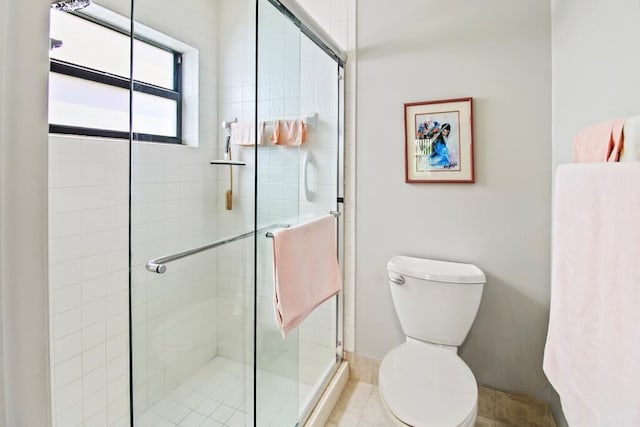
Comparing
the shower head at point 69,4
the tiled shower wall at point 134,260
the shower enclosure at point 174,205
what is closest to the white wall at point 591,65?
the shower enclosure at point 174,205

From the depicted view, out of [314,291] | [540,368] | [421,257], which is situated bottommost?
[540,368]

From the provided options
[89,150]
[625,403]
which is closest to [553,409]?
[625,403]

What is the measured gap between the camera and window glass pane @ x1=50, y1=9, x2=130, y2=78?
1.35 metres

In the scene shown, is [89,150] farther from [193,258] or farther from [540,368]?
[540,368]

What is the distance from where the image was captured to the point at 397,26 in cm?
185

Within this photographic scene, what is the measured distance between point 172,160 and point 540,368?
6.61 feet

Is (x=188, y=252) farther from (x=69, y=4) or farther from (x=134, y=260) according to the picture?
(x=69, y=4)

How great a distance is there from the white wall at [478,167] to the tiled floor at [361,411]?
0.24 meters

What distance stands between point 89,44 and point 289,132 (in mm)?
956

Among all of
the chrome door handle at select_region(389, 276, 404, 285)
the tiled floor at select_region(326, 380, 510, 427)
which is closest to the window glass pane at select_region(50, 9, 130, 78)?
the chrome door handle at select_region(389, 276, 404, 285)

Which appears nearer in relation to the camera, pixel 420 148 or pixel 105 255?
pixel 105 255

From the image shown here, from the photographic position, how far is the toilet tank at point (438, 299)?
1.55 m

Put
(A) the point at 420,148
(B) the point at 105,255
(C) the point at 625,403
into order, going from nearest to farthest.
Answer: (C) the point at 625,403 < (B) the point at 105,255 < (A) the point at 420,148

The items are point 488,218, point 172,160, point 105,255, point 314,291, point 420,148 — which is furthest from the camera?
point 420,148
